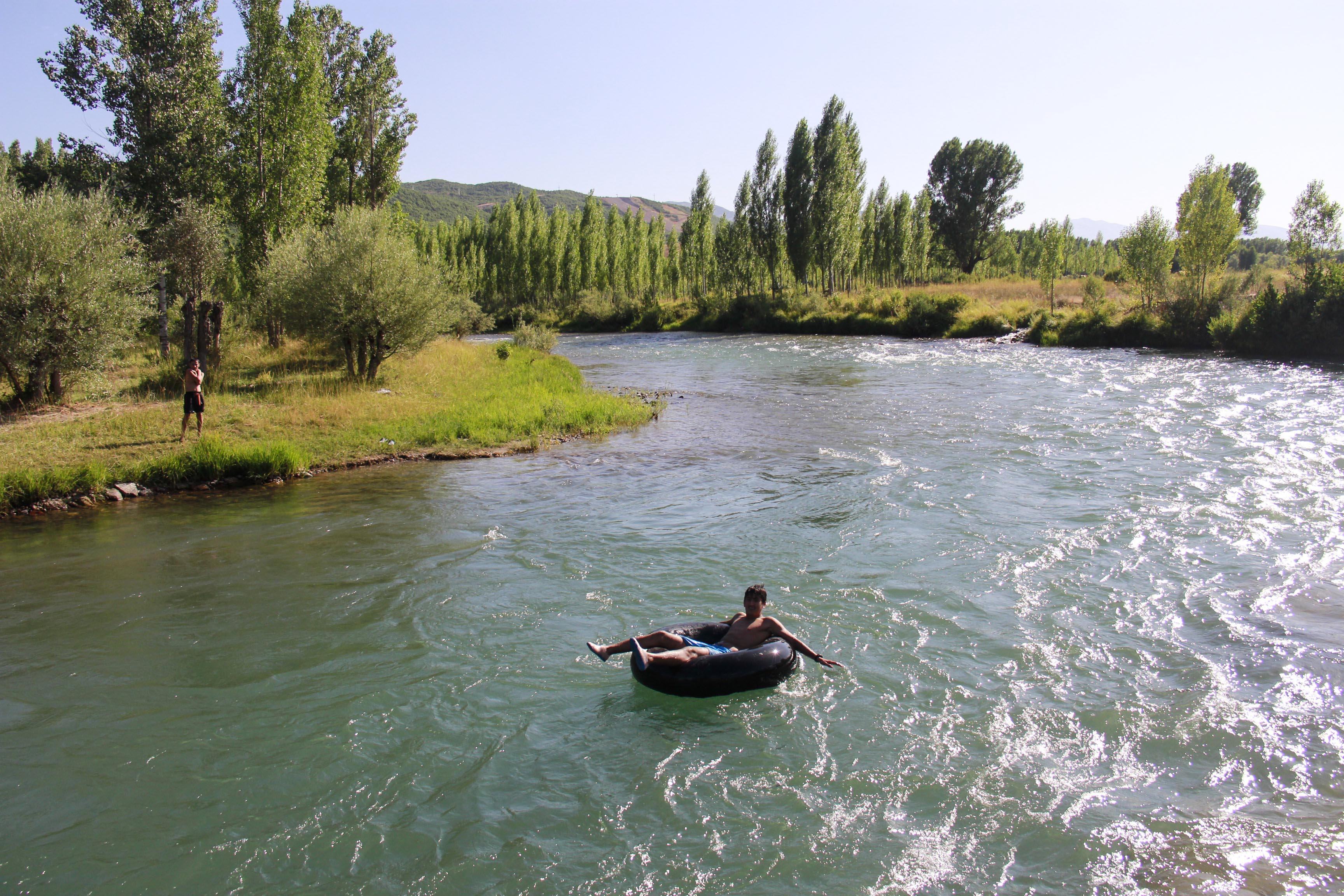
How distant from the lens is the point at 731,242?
3068 inches

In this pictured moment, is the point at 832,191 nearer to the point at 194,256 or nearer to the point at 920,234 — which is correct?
the point at 920,234

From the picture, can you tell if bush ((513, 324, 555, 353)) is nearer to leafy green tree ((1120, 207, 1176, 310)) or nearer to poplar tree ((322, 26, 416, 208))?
poplar tree ((322, 26, 416, 208))

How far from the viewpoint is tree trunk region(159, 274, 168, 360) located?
25.0 m

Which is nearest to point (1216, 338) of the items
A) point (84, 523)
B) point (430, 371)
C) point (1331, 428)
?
point (1331, 428)

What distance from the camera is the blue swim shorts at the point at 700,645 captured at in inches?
350

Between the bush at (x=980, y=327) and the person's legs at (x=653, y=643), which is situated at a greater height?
the bush at (x=980, y=327)

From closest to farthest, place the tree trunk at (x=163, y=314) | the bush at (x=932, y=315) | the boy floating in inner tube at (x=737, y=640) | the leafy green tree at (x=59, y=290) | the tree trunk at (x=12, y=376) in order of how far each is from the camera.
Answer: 1. the boy floating in inner tube at (x=737, y=640)
2. the leafy green tree at (x=59, y=290)
3. the tree trunk at (x=12, y=376)
4. the tree trunk at (x=163, y=314)
5. the bush at (x=932, y=315)

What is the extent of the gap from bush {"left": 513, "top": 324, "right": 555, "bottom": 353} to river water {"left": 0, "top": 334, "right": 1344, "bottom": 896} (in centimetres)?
2811

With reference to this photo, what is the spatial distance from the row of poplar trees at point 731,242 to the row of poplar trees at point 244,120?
662 inches

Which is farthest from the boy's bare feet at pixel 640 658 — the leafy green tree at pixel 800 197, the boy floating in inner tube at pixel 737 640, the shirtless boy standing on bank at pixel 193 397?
the leafy green tree at pixel 800 197

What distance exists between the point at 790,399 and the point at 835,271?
46919 millimetres

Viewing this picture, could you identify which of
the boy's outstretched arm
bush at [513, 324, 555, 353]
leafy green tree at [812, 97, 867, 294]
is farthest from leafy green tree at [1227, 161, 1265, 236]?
the boy's outstretched arm

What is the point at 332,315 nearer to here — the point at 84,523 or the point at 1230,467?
the point at 84,523

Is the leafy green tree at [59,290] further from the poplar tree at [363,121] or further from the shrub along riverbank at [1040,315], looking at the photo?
the shrub along riverbank at [1040,315]
